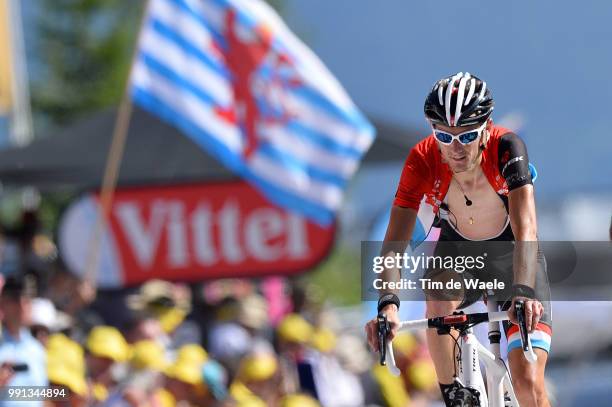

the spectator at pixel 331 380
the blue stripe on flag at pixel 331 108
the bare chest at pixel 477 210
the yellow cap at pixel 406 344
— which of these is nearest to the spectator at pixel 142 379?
the spectator at pixel 331 380

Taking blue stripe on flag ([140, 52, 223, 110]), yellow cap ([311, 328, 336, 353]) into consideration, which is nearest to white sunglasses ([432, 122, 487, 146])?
yellow cap ([311, 328, 336, 353])

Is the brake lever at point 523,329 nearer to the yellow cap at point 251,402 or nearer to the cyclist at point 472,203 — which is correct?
the cyclist at point 472,203

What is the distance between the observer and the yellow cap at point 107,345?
27.6 ft

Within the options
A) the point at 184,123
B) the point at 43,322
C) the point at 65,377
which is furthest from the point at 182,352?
the point at 184,123

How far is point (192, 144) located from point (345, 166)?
3907mm

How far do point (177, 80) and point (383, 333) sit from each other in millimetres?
6589

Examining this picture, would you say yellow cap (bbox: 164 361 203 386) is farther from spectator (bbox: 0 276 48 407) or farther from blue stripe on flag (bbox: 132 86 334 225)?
blue stripe on flag (bbox: 132 86 334 225)

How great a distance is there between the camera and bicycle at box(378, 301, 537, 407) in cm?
546

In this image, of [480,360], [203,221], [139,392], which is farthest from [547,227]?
[480,360]

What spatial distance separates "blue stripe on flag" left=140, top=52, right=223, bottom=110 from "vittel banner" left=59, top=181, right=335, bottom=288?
2.68 metres

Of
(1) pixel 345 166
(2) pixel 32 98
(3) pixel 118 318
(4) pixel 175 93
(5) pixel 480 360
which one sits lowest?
(5) pixel 480 360

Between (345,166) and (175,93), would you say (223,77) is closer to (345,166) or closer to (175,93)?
(175,93)

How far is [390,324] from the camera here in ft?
17.9

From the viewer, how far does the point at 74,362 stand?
7.91m
